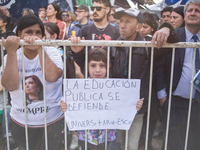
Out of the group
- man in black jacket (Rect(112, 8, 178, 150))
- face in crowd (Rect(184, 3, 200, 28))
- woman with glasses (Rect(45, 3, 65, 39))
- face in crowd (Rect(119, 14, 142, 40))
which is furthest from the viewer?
woman with glasses (Rect(45, 3, 65, 39))

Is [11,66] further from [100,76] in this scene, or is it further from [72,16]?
[72,16]

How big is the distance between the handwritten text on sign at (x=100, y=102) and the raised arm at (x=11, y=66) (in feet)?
1.44

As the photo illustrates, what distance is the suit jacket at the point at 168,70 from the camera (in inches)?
80.9

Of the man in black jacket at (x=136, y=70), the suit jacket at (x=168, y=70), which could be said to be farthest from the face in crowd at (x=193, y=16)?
the man in black jacket at (x=136, y=70)

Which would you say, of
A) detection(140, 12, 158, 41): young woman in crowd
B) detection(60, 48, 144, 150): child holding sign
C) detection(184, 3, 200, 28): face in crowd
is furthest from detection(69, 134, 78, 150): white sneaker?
detection(140, 12, 158, 41): young woman in crowd

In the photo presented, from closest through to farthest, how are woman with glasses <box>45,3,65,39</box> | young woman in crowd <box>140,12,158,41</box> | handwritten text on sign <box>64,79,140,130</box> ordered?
handwritten text on sign <box>64,79,140,130</box> < young woman in crowd <box>140,12,158,41</box> < woman with glasses <box>45,3,65,39</box>

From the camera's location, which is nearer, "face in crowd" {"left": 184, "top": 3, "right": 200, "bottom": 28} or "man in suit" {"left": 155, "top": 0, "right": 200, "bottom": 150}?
"man in suit" {"left": 155, "top": 0, "right": 200, "bottom": 150}

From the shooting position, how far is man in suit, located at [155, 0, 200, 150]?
6.73 ft

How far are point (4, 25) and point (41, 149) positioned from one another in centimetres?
403

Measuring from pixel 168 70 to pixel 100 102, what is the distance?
810 mm

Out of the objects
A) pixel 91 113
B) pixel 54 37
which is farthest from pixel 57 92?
pixel 54 37

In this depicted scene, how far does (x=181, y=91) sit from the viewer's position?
6.79ft

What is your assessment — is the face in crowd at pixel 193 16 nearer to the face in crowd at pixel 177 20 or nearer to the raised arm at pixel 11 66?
the face in crowd at pixel 177 20

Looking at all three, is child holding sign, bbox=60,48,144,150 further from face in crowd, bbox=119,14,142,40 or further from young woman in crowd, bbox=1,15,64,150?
face in crowd, bbox=119,14,142,40
